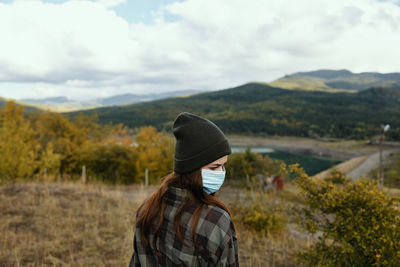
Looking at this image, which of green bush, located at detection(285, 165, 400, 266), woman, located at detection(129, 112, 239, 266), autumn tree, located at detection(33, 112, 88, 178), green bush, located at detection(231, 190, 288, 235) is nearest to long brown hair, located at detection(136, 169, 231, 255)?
woman, located at detection(129, 112, 239, 266)

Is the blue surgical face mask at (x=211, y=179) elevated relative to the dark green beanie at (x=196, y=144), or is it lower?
lower

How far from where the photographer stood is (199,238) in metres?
1.26

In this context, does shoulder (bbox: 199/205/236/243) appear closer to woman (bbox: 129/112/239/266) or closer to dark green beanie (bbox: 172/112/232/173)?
woman (bbox: 129/112/239/266)

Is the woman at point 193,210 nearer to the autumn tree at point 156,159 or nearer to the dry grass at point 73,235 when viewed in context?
the dry grass at point 73,235

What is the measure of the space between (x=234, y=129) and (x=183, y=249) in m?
97.9

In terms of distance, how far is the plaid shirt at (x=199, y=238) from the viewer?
124cm

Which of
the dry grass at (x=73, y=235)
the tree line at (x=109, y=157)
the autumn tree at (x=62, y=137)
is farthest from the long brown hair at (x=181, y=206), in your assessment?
the autumn tree at (x=62, y=137)

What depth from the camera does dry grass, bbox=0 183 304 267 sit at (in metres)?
4.08

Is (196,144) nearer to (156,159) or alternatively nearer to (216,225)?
(216,225)

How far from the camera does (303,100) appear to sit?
171250 mm

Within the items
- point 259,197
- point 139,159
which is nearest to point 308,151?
point 139,159

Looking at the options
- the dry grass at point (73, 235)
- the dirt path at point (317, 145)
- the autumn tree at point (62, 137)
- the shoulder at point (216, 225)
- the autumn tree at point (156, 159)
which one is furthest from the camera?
the dirt path at point (317, 145)

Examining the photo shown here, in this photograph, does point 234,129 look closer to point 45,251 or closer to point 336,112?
point 336,112

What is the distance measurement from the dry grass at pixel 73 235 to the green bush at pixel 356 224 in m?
1.25
